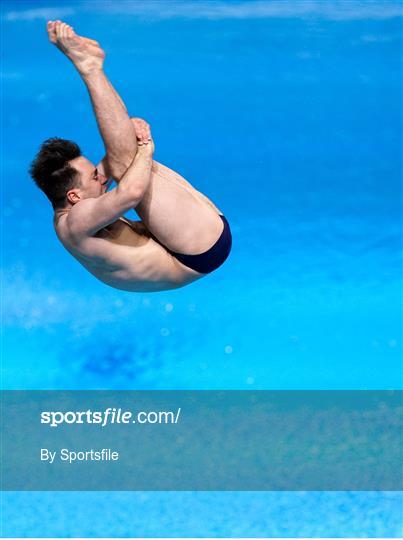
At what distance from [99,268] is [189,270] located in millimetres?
409

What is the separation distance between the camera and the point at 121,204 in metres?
4.19

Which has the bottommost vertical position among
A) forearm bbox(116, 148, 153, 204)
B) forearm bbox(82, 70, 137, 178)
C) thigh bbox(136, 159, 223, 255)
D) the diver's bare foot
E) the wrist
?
thigh bbox(136, 159, 223, 255)

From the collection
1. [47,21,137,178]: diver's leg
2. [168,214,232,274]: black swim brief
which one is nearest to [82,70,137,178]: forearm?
[47,21,137,178]: diver's leg

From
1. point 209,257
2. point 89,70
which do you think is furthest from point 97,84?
point 209,257

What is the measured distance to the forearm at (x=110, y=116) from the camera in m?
4.18

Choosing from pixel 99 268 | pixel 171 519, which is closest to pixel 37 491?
pixel 171 519

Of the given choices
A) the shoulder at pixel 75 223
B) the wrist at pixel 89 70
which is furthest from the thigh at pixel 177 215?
the wrist at pixel 89 70

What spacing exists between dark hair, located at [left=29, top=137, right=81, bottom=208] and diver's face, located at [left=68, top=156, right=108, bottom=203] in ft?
0.07

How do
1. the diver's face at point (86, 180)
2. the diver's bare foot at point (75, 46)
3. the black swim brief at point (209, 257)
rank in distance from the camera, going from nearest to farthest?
the diver's bare foot at point (75, 46) → the diver's face at point (86, 180) → the black swim brief at point (209, 257)

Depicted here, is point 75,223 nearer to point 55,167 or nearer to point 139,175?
point 55,167

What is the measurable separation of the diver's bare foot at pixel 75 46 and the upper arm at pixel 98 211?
0.52 m

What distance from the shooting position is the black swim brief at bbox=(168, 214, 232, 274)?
15.3 ft

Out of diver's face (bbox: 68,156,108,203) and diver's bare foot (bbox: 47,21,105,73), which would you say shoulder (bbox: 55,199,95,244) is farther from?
diver's bare foot (bbox: 47,21,105,73)

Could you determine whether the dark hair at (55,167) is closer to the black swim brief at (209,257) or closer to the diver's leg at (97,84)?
the diver's leg at (97,84)
